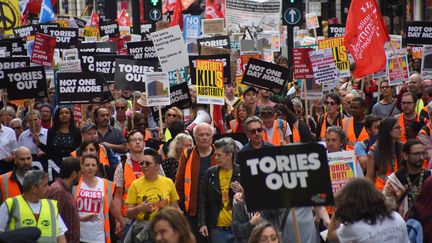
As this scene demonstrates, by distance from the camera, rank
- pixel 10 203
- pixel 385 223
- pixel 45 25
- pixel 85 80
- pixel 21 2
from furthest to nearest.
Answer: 1. pixel 21 2
2. pixel 45 25
3. pixel 85 80
4. pixel 10 203
5. pixel 385 223

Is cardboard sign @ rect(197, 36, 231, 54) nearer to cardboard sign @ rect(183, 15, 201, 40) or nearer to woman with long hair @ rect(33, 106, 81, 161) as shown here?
cardboard sign @ rect(183, 15, 201, 40)

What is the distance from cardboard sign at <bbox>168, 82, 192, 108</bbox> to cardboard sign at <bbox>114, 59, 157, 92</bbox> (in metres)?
1.07

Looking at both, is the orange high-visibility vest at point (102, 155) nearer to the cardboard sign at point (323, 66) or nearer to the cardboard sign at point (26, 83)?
the cardboard sign at point (26, 83)

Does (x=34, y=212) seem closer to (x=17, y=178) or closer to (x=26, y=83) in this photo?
(x=17, y=178)

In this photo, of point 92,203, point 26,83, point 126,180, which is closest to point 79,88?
point 26,83

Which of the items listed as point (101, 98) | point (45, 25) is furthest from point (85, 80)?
point (45, 25)

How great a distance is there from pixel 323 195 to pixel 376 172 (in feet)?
8.05

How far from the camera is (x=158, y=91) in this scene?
607 inches

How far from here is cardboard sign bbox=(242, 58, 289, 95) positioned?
16.5m

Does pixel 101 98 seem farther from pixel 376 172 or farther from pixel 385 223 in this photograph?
→ pixel 385 223

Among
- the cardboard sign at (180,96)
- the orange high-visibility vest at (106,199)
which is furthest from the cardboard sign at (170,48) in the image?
the orange high-visibility vest at (106,199)

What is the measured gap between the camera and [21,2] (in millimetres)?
35500

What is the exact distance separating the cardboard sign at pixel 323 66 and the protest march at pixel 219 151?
2 centimetres

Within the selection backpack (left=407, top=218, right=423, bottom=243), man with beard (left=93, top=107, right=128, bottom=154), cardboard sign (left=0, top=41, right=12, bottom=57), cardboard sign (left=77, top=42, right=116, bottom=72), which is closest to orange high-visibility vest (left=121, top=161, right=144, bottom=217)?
man with beard (left=93, top=107, right=128, bottom=154)
